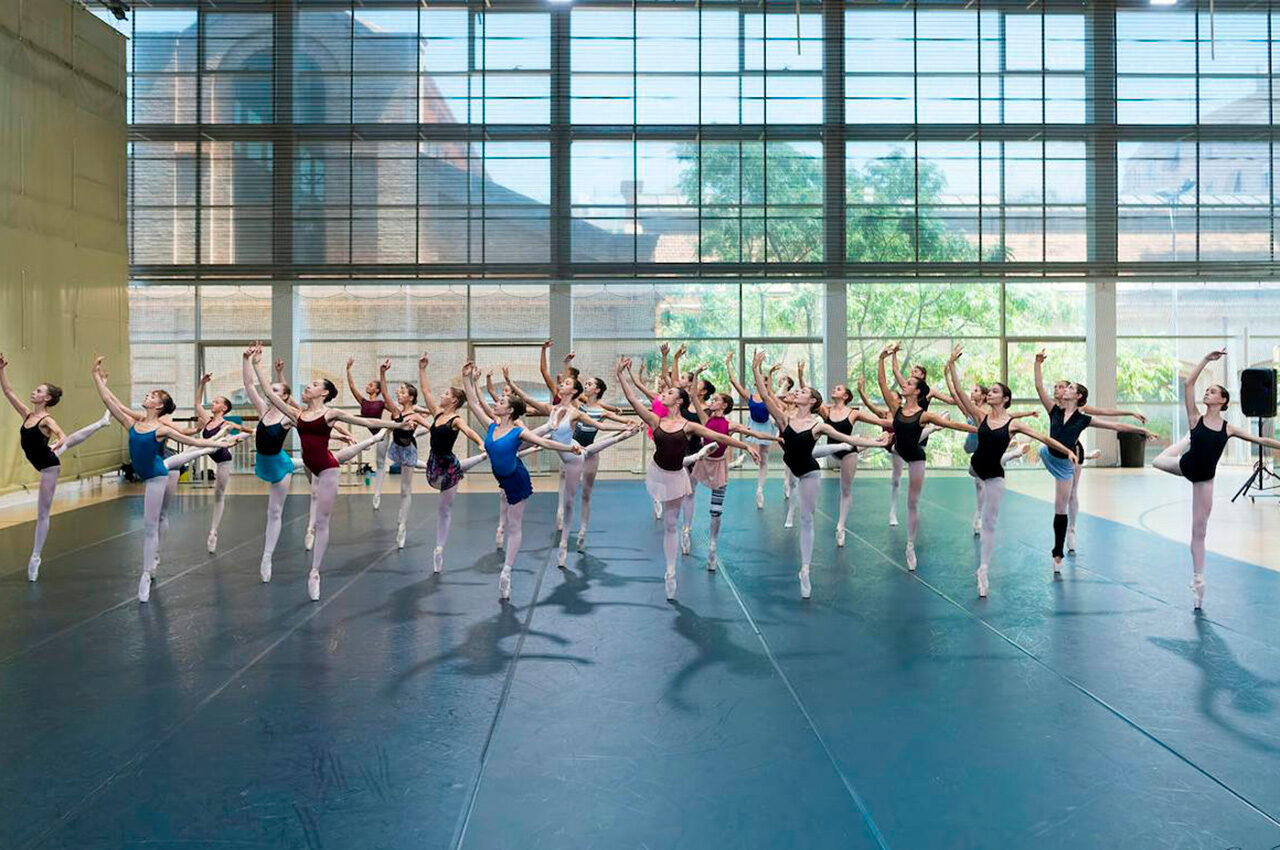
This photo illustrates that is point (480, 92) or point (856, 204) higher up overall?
point (480, 92)

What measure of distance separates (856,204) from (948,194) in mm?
2008

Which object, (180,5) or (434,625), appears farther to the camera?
→ (180,5)

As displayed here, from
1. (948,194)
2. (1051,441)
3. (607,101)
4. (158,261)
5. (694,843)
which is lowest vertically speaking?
(694,843)

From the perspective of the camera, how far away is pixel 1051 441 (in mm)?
10594

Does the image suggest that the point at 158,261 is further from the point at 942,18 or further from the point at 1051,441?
the point at 1051,441

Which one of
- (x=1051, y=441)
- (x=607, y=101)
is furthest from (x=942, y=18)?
(x=1051, y=441)

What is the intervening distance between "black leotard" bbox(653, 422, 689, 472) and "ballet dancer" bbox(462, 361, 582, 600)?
3.18 ft

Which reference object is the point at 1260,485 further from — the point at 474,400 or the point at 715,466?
the point at 474,400

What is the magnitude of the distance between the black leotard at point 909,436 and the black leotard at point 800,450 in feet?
6.56

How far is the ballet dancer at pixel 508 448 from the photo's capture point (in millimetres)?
9227

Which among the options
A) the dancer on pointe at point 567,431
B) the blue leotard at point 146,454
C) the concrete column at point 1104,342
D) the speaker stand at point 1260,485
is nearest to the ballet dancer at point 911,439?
the dancer on pointe at point 567,431

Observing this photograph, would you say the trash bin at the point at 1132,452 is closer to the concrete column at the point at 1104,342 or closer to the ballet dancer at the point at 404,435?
the concrete column at the point at 1104,342

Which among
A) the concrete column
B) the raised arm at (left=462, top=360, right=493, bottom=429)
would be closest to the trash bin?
the concrete column

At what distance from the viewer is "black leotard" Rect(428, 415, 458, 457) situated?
1107 centimetres
